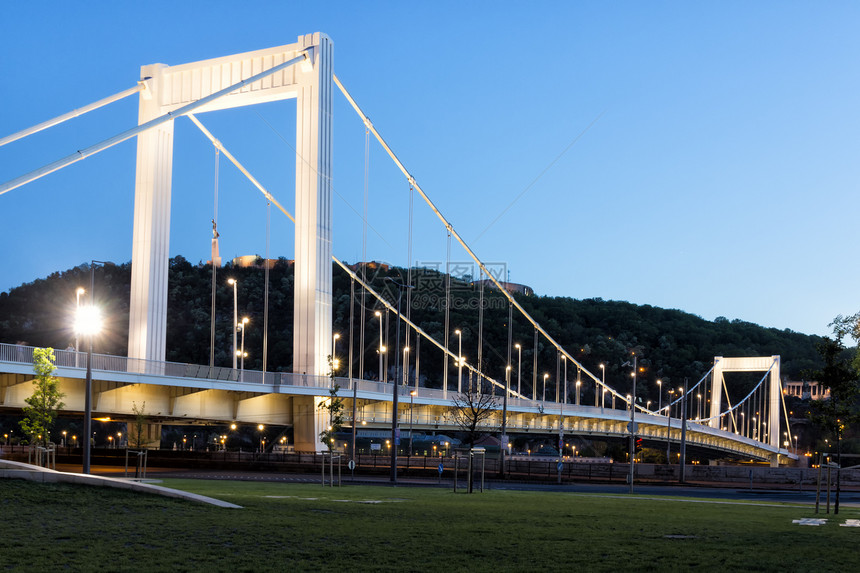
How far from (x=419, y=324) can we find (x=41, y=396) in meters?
80.5

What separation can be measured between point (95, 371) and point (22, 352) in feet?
12.5

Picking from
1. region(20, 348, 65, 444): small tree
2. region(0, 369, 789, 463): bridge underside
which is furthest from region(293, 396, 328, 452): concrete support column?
region(20, 348, 65, 444): small tree

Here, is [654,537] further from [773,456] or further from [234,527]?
[773,456]

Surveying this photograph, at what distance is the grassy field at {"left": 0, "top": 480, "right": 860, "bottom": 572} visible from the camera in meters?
9.30

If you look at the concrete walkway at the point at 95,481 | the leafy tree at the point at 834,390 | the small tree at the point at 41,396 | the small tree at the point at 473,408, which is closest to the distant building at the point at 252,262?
the small tree at the point at 473,408

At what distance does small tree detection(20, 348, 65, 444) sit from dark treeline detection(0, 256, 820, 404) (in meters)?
31.3

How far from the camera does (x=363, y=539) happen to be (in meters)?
11.2

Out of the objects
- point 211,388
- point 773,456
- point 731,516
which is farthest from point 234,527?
point 773,456

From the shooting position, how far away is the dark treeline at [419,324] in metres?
95.4

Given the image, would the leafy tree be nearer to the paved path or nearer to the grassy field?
the grassy field

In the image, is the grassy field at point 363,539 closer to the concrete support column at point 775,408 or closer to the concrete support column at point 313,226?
the concrete support column at point 313,226

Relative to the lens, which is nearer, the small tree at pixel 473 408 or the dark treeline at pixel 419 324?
the small tree at pixel 473 408

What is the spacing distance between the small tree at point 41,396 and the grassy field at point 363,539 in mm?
20639

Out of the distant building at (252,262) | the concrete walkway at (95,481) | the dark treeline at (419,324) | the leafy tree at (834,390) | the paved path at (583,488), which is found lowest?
the paved path at (583,488)
